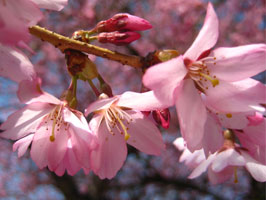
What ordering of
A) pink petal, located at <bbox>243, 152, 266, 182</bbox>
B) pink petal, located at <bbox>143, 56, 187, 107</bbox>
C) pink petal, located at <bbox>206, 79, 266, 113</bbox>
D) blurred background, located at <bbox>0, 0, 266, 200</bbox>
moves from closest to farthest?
pink petal, located at <bbox>143, 56, 187, 107</bbox> → pink petal, located at <bbox>206, 79, 266, 113</bbox> → pink petal, located at <bbox>243, 152, 266, 182</bbox> → blurred background, located at <bbox>0, 0, 266, 200</bbox>

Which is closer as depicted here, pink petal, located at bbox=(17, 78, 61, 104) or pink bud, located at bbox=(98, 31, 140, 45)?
pink petal, located at bbox=(17, 78, 61, 104)

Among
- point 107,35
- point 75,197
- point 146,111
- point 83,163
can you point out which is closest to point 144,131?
point 146,111

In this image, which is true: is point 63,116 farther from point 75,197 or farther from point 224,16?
point 224,16

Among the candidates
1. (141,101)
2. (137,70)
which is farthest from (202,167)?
(137,70)

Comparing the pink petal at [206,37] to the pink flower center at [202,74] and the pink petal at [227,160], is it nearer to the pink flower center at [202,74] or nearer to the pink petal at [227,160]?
the pink flower center at [202,74]

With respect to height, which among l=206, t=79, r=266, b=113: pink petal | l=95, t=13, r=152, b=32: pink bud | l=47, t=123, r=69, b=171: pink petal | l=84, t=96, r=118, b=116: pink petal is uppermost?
l=95, t=13, r=152, b=32: pink bud

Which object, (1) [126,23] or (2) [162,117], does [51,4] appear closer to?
(1) [126,23]

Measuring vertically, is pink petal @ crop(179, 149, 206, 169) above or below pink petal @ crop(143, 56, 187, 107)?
below

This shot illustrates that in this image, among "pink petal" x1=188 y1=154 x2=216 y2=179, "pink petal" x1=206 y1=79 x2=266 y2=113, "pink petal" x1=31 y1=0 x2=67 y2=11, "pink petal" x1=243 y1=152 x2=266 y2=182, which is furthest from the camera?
"pink petal" x1=188 y1=154 x2=216 y2=179

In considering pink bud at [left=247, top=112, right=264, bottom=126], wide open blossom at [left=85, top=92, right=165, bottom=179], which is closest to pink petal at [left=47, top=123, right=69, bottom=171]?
wide open blossom at [left=85, top=92, right=165, bottom=179]

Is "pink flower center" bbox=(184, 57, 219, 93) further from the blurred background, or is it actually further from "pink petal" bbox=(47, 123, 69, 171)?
the blurred background
